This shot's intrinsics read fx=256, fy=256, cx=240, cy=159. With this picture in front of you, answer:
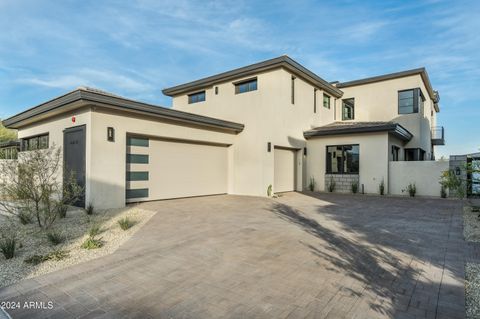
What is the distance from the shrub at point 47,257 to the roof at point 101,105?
16.1 ft

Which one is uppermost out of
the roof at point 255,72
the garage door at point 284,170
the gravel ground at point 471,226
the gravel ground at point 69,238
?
A: the roof at point 255,72

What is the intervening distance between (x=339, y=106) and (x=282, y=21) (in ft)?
28.8

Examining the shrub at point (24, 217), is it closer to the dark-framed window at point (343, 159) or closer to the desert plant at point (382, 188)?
the dark-framed window at point (343, 159)

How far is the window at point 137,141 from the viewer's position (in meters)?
9.30

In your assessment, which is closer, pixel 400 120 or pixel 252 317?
pixel 252 317

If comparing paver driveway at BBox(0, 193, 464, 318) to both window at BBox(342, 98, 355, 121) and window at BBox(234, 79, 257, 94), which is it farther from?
window at BBox(342, 98, 355, 121)

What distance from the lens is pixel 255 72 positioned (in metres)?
12.8

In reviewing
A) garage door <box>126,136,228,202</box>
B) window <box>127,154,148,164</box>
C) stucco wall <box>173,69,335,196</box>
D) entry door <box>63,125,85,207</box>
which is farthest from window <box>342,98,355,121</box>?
entry door <box>63,125,85,207</box>

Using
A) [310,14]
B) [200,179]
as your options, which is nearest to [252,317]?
[200,179]

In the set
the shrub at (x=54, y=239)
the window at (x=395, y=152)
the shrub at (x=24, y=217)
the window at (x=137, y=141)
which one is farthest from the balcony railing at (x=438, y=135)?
the shrub at (x=24, y=217)

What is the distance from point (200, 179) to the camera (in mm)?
11844

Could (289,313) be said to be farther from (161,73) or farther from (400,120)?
(161,73)

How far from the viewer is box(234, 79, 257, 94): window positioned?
13.2m

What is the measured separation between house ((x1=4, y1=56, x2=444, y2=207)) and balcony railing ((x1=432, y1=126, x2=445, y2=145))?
713 centimetres
